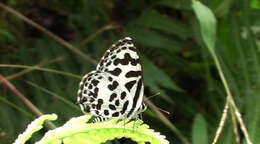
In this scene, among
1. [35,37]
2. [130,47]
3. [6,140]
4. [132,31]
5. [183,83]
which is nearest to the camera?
[130,47]

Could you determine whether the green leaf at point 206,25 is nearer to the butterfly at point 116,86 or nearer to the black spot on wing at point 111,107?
the butterfly at point 116,86

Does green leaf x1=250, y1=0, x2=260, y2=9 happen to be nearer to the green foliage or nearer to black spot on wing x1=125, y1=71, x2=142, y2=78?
black spot on wing x1=125, y1=71, x2=142, y2=78

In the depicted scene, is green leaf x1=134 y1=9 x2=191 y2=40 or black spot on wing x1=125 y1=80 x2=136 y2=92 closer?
black spot on wing x1=125 y1=80 x2=136 y2=92

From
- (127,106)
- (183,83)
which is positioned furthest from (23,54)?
(127,106)

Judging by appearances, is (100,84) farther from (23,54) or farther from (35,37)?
(35,37)

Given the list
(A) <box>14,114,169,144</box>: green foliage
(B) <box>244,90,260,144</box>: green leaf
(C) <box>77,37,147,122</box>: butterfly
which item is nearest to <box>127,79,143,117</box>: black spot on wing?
(C) <box>77,37,147,122</box>: butterfly

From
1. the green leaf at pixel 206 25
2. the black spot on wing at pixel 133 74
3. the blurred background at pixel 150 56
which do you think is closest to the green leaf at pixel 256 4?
the blurred background at pixel 150 56
